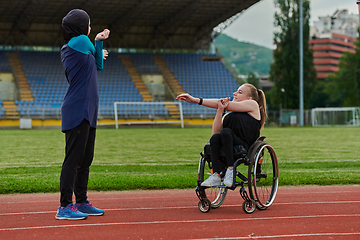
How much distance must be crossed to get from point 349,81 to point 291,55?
27846 millimetres

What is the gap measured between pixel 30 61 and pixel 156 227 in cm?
3630

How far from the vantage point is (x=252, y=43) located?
564ft

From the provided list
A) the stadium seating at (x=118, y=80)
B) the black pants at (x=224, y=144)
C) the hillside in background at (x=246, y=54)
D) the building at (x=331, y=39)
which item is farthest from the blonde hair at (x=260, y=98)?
the hillside in background at (x=246, y=54)

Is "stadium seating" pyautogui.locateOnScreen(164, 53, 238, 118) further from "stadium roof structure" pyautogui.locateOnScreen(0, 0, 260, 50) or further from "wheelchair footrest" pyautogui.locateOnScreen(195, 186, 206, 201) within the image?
"wheelchair footrest" pyautogui.locateOnScreen(195, 186, 206, 201)

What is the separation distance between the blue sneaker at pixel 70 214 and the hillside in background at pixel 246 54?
13287 cm

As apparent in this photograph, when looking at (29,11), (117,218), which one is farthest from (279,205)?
Answer: (29,11)

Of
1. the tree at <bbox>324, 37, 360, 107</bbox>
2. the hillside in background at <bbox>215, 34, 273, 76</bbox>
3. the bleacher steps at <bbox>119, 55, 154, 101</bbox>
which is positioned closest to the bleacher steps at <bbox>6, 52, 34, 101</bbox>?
the bleacher steps at <bbox>119, 55, 154, 101</bbox>

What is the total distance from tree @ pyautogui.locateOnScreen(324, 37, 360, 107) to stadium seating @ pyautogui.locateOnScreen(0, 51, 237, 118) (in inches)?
1165

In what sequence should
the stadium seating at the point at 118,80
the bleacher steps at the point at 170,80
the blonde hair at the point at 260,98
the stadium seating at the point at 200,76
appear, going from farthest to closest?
the stadium seating at the point at 200,76, the bleacher steps at the point at 170,80, the stadium seating at the point at 118,80, the blonde hair at the point at 260,98

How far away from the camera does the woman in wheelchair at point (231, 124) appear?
4.74m

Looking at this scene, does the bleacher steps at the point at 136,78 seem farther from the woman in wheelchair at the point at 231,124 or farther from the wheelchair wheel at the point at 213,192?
the woman in wheelchair at the point at 231,124

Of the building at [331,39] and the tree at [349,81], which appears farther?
the building at [331,39]

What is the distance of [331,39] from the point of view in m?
134

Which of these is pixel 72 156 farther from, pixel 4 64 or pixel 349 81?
Answer: pixel 349 81
